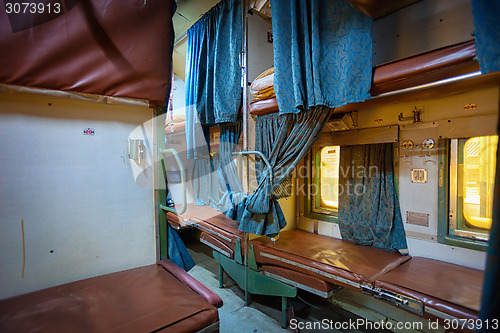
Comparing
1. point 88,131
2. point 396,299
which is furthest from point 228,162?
point 396,299

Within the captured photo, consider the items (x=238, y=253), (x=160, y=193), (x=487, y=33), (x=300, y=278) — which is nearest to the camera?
(x=487, y=33)

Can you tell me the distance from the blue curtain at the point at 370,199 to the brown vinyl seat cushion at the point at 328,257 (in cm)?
14

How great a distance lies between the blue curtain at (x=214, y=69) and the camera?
333 cm

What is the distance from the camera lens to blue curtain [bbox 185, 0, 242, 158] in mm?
3328

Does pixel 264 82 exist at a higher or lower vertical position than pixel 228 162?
higher

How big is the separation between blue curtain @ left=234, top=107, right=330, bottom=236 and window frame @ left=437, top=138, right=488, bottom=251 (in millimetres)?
1298

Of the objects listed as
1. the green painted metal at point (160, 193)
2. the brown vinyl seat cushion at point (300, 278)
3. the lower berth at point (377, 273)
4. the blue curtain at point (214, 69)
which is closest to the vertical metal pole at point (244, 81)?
the blue curtain at point (214, 69)

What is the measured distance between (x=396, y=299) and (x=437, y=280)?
47 cm

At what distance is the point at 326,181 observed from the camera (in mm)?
3494

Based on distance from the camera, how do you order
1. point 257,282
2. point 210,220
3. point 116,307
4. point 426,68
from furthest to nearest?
point 210,220, point 257,282, point 426,68, point 116,307

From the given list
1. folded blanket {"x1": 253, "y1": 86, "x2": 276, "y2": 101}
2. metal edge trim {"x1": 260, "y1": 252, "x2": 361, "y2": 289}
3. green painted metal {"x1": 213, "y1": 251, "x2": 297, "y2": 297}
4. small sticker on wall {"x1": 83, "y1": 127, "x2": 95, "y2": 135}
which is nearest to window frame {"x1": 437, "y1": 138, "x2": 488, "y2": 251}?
metal edge trim {"x1": 260, "y1": 252, "x2": 361, "y2": 289}

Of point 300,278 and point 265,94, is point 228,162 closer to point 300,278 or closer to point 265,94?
point 265,94

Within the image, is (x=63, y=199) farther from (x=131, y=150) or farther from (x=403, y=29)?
(x=403, y=29)

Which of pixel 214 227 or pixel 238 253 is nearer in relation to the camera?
pixel 238 253
